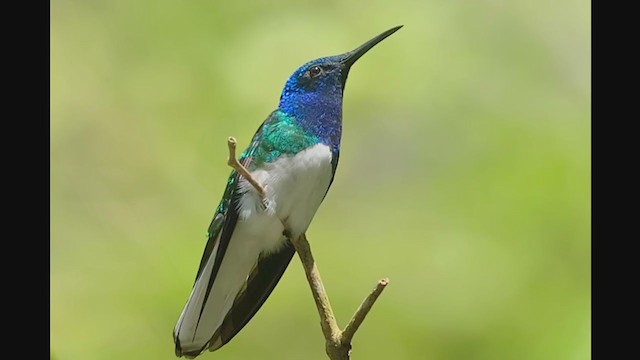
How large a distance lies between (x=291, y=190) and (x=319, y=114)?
199mm

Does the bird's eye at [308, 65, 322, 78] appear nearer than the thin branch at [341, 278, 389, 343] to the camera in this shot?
No

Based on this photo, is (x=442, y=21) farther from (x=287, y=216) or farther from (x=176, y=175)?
(x=287, y=216)

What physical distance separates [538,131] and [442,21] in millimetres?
518

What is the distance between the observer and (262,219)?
6.20 feet

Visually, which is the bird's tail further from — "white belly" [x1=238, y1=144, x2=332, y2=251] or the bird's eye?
the bird's eye

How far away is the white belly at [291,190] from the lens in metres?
1.85

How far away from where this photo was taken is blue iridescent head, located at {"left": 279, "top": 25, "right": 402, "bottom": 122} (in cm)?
193

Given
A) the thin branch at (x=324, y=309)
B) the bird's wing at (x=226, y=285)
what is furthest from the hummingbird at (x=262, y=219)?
the thin branch at (x=324, y=309)

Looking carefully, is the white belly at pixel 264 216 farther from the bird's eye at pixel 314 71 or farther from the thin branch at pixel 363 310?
the thin branch at pixel 363 310

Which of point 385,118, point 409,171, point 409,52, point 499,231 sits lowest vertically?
point 499,231

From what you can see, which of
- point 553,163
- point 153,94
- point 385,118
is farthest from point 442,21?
point 153,94

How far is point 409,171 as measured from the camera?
277 cm

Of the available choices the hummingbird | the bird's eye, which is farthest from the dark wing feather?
the bird's eye

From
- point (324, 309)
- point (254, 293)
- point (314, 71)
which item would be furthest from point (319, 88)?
point (324, 309)
